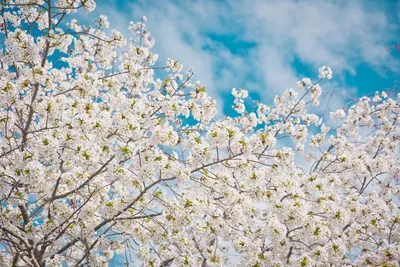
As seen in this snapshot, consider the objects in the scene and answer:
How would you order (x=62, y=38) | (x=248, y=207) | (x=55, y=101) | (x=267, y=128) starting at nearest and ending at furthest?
(x=55, y=101) → (x=248, y=207) → (x=62, y=38) → (x=267, y=128)

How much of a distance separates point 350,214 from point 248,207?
3.79m

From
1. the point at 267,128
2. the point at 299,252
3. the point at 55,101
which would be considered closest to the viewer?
the point at 55,101

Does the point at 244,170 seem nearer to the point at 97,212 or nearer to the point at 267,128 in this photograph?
the point at 97,212

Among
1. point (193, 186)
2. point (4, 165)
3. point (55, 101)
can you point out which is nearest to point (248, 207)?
point (193, 186)

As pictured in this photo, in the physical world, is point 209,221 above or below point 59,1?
below

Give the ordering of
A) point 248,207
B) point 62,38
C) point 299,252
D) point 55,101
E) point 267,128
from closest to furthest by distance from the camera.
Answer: point 55,101
point 248,207
point 62,38
point 299,252
point 267,128

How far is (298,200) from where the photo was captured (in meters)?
7.21

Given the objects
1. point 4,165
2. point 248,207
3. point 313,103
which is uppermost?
point 313,103

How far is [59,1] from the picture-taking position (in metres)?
7.24

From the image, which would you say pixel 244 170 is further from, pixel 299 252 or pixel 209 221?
pixel 299 252

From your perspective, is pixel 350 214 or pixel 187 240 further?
pixel 350 214

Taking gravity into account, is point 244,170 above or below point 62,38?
below

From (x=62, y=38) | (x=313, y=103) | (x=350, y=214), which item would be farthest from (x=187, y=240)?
(x=313, y=103)

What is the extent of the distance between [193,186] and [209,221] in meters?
1.11
